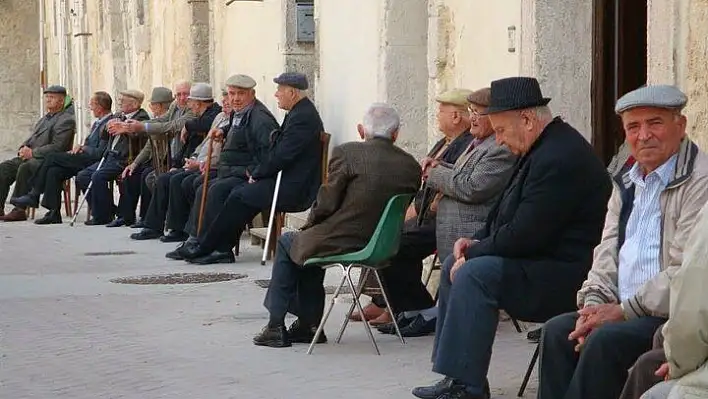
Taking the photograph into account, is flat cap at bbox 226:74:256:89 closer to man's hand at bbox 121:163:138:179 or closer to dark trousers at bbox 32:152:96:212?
man's hand at bbox 121:163:138:179

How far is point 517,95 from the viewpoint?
5875 millimetres

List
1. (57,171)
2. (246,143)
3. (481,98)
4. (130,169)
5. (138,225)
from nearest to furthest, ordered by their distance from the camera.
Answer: (481,98) → (246,143) → (130,169) → (138,225) → (57,171)

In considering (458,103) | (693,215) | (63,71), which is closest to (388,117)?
(458,103)

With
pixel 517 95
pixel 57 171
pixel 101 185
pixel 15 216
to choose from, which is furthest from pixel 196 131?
pixel 517 95

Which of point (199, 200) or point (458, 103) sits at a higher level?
point (458, 103)

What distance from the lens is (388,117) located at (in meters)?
7.73

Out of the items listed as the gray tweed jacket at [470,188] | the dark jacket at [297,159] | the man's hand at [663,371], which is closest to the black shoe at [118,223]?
the dark jacket at [297,159]

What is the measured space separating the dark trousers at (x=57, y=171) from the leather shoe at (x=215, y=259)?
14.1 ft

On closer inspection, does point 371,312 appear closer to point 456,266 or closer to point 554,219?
point 456,266

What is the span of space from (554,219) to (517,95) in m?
0.52

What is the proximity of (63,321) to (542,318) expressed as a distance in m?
3.70

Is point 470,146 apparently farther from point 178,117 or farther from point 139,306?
point 178,117

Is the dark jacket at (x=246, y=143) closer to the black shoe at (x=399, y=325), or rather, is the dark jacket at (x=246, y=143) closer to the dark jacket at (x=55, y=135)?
the black shoe at (x=399, y=325)

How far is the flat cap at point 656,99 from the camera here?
500cm
